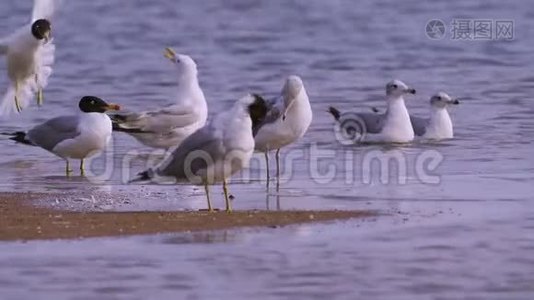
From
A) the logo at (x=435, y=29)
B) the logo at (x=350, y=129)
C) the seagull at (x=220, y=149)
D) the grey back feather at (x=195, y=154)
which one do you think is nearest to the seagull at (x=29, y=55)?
the logo at (x=350, y=129)

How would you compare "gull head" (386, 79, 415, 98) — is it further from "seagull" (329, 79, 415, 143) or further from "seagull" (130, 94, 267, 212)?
"seagull" (130, 94, 267, 212)

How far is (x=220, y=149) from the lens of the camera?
10.4 m

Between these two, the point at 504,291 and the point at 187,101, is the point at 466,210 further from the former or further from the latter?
the point at 187,101

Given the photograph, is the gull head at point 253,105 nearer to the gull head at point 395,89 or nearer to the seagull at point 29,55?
the seagull at point 29,55

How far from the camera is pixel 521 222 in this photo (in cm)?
979

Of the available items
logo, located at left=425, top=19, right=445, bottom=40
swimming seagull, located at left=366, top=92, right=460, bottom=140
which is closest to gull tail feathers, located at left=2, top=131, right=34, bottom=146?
swimming seagull, located at left=366, top=92, right=460, bottom=140

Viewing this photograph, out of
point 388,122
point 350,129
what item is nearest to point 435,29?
point 388,122

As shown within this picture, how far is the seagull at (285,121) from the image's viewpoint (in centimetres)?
1252

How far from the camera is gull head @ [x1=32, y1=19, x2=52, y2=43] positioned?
1348cm

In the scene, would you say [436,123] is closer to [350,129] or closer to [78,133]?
[350,129]

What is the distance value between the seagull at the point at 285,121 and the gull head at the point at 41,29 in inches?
87.8

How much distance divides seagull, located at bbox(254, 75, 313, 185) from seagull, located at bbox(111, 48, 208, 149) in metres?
1.22

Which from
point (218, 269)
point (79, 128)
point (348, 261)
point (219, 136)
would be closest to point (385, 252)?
point (348, 261)

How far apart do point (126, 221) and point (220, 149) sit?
0.90m
